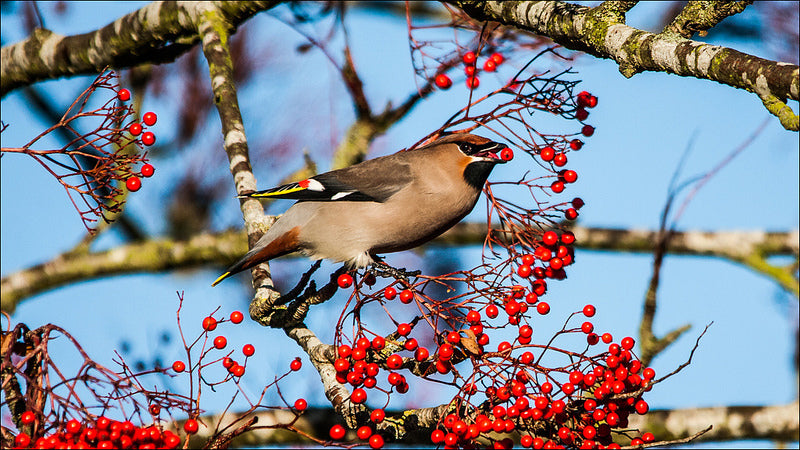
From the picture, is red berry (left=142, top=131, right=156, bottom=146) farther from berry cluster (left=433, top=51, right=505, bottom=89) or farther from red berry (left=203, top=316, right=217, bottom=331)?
berry cluster (left=433, top=51, right=505, bottom=89)

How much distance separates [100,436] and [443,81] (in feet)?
8.68

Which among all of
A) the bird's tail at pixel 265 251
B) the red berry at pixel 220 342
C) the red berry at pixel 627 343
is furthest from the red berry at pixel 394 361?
the bird's tail at pixel 265 251

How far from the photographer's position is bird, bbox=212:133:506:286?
373 cm

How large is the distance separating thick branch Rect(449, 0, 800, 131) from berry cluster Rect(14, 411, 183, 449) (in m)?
1.97

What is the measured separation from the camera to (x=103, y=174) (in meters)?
2.99

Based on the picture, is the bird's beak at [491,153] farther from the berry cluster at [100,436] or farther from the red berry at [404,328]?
the berry cluster at [100,436]

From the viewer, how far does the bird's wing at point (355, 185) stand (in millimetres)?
3801

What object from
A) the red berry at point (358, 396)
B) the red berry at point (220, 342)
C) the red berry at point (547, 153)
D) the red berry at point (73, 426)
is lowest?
the red berry at point (73, 426)

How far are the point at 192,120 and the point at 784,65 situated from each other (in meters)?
6.03

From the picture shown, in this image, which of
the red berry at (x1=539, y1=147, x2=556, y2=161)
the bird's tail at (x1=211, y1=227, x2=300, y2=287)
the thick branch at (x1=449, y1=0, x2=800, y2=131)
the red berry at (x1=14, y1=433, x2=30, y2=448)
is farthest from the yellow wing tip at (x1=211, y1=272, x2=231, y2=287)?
the thick branch at (x1=449, y1=0, x2=800, y2=131)

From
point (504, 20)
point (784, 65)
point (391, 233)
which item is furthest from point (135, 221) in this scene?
point (784, 65)

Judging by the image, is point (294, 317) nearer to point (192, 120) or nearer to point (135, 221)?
point (135, 221)

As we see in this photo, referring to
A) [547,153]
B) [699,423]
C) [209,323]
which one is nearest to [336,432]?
[209,323]

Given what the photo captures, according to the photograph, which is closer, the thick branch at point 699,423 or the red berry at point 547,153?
the red berry at point 547,153
